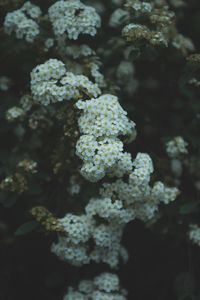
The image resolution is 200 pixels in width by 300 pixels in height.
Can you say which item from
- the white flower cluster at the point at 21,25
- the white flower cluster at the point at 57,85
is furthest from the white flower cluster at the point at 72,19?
the white flower cluster at the point at 57,85

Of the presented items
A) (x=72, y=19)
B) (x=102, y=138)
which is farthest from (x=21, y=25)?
(x=102, y=138)

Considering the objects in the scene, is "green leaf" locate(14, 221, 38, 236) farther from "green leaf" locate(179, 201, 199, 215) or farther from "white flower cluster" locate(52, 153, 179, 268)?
"green leaf" locate(179, 201, 199, 215)

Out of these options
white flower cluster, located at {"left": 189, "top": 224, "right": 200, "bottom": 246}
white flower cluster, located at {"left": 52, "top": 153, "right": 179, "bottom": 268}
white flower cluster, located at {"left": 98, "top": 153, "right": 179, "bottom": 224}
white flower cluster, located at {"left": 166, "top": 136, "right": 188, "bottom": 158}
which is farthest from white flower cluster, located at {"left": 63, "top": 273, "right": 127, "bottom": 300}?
white flower cluster, located at {"left": 166, "top": 136, "right": 188, "bottom": 158}

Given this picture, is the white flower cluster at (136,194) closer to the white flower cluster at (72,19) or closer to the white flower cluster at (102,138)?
the white flower cluster at (102,138)

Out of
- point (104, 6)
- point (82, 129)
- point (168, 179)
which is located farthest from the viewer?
point (104, 6)

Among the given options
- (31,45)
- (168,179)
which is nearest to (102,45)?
(31,45)

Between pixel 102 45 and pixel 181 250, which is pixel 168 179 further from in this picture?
pixel 102 45
